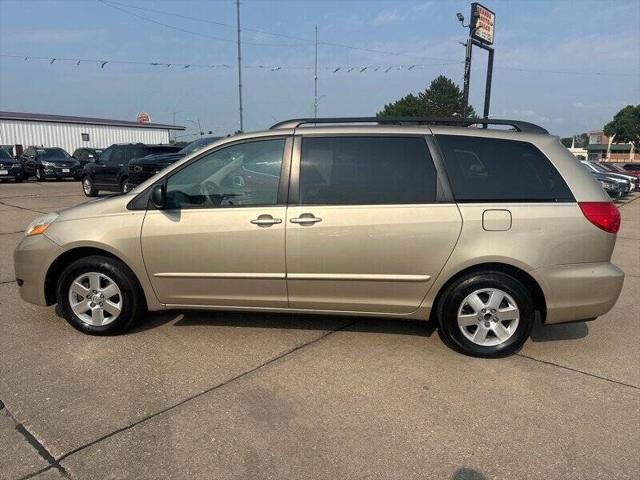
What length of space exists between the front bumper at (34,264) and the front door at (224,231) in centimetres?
85

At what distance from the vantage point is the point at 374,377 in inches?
131

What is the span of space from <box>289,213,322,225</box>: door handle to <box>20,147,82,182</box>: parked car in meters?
22.1

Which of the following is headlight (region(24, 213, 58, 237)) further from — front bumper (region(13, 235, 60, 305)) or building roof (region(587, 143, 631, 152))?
building roof (region(587, 143, 631, 152))

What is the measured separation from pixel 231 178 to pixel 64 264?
1.61 meters

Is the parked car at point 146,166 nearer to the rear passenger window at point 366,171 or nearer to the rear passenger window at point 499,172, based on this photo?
the rear passenger window at point 366,171

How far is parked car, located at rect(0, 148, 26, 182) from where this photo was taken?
2109cm

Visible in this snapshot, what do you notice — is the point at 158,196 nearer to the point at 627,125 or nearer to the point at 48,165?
the point at 48,165

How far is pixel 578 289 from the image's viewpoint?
3488mm

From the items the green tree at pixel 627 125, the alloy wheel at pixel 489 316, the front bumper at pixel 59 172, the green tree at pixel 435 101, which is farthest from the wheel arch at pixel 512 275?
the green tree at pixel 627 125

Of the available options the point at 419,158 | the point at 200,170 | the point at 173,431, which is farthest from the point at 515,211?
the point at 173,431

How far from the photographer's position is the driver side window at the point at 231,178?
3.67 m

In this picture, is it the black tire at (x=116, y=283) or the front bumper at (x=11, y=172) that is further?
the front bumper at (x=11, y=172)

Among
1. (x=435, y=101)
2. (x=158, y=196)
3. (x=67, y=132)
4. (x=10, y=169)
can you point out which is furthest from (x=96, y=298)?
(x=435, y=101)

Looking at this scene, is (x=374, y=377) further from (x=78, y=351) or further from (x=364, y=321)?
(x=78, y=351)
